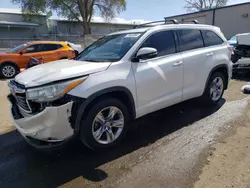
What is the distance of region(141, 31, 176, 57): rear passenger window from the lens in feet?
12.5

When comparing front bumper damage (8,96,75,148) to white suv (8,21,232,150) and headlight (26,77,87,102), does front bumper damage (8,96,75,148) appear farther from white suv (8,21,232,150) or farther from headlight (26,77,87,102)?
headlight (26,77,87,102)

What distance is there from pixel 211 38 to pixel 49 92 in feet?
12.5

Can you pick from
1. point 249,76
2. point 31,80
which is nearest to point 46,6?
point 249,76

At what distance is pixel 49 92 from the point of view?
2.73 meters

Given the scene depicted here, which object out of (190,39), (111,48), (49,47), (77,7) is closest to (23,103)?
(111,48)

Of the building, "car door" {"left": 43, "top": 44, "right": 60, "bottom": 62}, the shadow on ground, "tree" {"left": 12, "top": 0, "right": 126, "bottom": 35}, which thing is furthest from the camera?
"tree" {"left": 12, "top": 0, "right": 126, "bottom": 35}

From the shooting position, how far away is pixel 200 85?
4551 mm

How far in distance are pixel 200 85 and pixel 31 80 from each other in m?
3.23

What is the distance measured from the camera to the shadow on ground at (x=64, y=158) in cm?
280

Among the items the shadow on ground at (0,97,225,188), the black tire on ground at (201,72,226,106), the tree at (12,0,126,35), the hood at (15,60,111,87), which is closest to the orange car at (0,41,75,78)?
the shadow on ground at (0,97,225,188)

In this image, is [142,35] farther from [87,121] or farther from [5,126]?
[5,126]

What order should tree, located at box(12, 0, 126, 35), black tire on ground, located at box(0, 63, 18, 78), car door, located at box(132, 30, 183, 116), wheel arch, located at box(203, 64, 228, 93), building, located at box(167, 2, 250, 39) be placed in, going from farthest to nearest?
tree, located at box(12, 0, 126, 35) → building, located at box(167, 2, 250, 39) → black tire on ground, located at box(0, 63, 18, 78) → wheel arch, located at box(203, 64, 228, 93) → car door, located at box(132, 30, 183, 116)

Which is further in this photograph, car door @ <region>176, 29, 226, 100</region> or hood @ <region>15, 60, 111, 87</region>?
car door @ <region>176, 29, 226, 100</region>

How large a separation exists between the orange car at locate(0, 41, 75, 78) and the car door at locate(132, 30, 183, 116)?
8383mm
